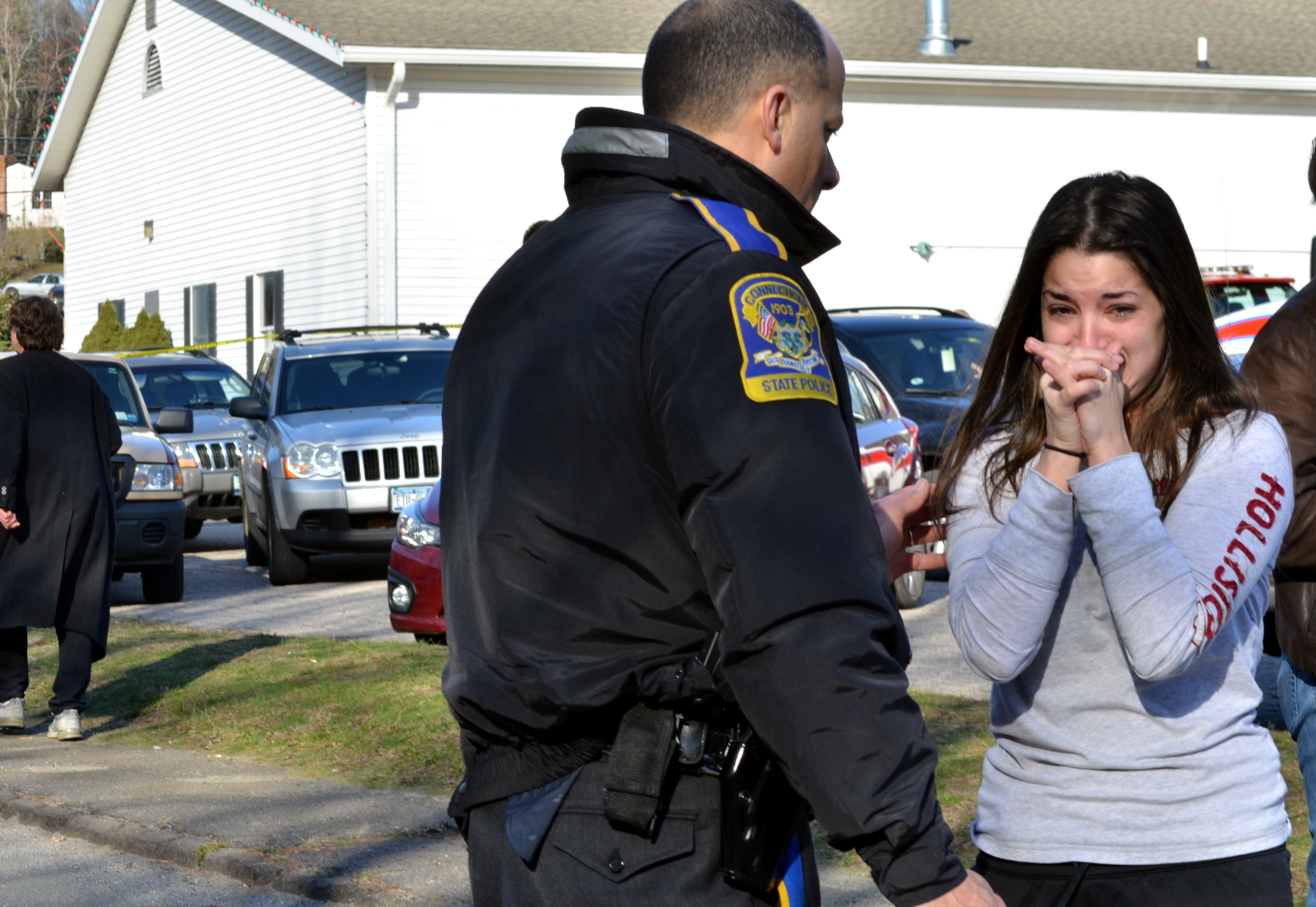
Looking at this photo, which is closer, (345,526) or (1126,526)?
(1126,526)

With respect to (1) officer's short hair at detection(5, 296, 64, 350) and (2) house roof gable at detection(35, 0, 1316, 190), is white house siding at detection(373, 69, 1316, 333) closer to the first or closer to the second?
(2) house roof gable at detection(35, 0, 1316, 190)

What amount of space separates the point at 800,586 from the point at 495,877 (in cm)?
66

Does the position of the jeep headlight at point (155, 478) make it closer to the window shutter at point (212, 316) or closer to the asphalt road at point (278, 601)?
the asphalt road at point (278, 601)

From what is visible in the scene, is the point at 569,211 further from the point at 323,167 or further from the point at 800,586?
the point at 323,167

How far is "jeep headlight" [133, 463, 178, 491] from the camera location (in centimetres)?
1229

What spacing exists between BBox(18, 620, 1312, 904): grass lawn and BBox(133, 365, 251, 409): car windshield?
828 centimetres

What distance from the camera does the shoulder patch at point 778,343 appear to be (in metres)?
2.00

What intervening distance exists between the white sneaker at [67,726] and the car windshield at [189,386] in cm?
1054

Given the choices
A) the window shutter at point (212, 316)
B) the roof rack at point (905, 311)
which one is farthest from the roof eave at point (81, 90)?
the roof rack at point (905, 311)

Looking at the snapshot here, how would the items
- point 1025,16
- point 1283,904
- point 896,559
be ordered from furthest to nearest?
point 1025,16
point 896,559
point 1283,904

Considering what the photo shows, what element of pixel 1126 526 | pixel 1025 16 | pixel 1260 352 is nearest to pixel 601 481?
pixel 1126 526

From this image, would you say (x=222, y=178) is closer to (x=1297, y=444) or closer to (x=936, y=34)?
(x=936, y=34)

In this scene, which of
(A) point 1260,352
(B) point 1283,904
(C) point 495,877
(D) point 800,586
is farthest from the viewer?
(A) point 1260,352

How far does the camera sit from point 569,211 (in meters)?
2.34
